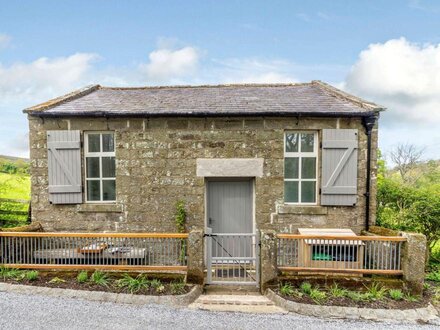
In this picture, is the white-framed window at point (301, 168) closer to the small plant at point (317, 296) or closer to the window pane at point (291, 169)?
the window pane at point (291, 169)

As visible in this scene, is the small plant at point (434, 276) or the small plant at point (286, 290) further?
the small plant at point (434, 276)

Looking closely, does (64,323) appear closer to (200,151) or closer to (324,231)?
(200,151)

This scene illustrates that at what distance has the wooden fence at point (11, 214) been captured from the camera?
29.4ft

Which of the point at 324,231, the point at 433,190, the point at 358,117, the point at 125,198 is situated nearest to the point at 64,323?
the point at 125,198

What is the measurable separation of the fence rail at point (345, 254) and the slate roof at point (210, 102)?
313 cm

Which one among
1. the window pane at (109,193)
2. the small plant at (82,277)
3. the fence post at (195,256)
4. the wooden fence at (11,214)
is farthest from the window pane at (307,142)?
the wooden fence at (11,214)

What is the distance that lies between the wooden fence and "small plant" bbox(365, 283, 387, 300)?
9.67m

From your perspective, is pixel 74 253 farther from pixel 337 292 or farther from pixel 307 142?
pixel 307 142

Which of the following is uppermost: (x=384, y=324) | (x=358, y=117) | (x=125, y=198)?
(x=358, y=117)

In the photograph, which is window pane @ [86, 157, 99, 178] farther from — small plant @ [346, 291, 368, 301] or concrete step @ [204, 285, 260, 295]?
small plant @ [346, 291, 368, 301]

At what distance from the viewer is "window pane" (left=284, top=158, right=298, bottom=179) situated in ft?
23.8

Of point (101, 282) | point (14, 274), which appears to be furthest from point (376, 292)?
point (14, 274)

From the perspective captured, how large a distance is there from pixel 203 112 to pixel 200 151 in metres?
1.01

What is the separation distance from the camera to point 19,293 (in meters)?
5.22
